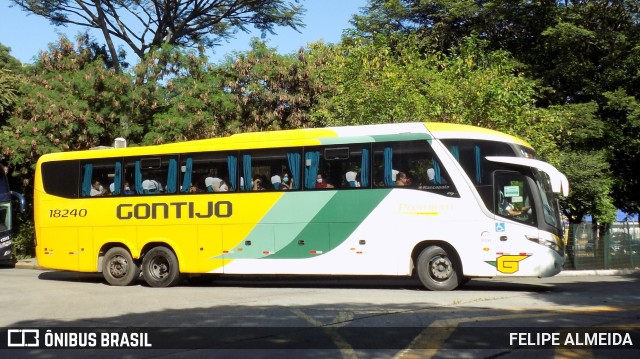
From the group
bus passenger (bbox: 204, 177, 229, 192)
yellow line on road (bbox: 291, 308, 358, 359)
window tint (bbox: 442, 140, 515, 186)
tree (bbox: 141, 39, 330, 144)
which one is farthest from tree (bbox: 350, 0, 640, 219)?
yellow line on road (bbox: 291, 308, 358, 359)

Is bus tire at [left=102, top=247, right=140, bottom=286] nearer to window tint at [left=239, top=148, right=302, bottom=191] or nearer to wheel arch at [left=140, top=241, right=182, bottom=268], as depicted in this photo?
wheel arch at [left=140, top=241, right=182, bottom=268]

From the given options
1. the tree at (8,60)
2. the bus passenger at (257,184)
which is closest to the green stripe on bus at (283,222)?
the bus passenger at (257,184)

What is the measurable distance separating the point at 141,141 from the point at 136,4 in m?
8.48

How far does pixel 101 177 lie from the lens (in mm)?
18094

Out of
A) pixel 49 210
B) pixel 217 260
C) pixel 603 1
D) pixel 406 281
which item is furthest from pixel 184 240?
pixel 603 1

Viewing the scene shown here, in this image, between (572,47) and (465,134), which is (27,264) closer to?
(465,134)

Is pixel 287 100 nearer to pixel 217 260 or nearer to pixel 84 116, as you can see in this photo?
pixel 84 116

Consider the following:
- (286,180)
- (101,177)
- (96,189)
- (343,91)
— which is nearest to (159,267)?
(96,189)

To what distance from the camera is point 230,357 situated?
7543mm

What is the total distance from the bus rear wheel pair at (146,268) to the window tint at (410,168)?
546 cm

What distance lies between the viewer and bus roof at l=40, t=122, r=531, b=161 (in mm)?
14906

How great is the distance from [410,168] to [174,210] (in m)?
5.80

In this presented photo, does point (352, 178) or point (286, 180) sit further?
point (286, 180)

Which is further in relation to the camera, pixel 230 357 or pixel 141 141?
pixel 141 141
